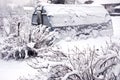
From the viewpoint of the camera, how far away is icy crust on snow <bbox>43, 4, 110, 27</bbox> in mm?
8555

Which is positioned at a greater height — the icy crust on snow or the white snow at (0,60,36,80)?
the icy crust on snow

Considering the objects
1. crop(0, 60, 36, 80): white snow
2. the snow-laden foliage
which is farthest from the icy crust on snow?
the snow-laden foliage

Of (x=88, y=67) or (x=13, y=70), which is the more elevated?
(x=88, y=67)

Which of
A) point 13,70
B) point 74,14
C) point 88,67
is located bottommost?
point 13,70

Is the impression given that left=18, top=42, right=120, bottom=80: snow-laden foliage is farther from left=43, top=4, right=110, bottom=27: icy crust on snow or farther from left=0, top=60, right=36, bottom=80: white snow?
left=43, top=4, right=110, bottom=27: icy crust on snow

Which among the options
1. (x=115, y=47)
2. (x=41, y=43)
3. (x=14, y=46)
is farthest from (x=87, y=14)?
(x=115, y=47)

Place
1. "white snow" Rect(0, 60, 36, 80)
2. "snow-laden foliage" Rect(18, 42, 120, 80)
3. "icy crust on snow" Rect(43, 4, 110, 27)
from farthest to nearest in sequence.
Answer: "icy crust on snow" Rect(43, 4, 110, 27)
"white snow" Rect(0, 60, 36, 80)
"snow-laden foliage" Rect(18, 42, 120, 80)

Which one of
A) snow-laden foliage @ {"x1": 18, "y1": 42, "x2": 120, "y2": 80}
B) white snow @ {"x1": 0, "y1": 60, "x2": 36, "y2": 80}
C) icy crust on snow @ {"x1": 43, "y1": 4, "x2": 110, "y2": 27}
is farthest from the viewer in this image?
icy crust on snow @ {"x1": 43, "y1": 4, "x2": 110, "y2": 27}

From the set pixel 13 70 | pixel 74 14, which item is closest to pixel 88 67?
pixel 13 70

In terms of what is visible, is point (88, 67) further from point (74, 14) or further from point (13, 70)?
point (74, 14)

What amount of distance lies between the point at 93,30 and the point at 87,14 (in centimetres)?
75

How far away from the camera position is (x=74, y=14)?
9062 mm

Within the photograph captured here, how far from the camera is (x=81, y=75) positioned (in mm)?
3113

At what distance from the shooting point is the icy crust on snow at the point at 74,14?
28.1ft
